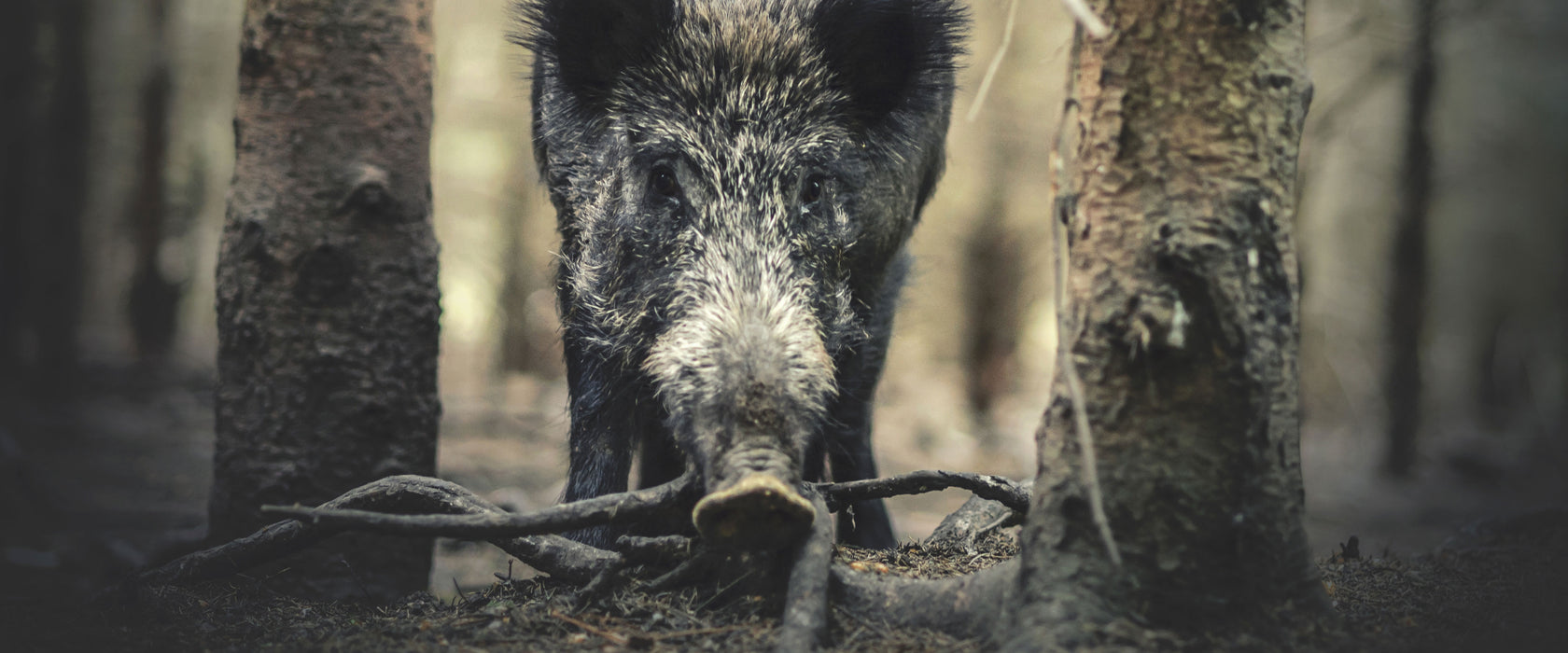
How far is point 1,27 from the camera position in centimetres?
1027

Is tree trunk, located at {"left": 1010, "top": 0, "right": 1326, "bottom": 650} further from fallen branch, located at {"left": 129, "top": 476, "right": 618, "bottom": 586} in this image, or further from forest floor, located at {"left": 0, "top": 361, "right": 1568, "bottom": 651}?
fallen branch, located at {"left": 129, "top": 476, "right": 618, "bottom": 586}

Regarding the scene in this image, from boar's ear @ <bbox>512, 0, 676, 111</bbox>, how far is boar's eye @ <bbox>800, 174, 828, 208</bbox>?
2.77ft

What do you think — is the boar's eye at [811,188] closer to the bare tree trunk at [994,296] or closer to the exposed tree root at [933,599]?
the exposed tree root at [933,599]

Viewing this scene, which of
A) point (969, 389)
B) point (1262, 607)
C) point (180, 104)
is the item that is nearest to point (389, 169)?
point (1262, 607)

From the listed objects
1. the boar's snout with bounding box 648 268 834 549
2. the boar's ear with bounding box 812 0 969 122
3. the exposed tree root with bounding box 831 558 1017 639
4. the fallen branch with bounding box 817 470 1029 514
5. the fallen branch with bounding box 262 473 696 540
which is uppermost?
the boar's ear with bounding box 812 0 969 122

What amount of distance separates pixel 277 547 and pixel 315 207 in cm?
147

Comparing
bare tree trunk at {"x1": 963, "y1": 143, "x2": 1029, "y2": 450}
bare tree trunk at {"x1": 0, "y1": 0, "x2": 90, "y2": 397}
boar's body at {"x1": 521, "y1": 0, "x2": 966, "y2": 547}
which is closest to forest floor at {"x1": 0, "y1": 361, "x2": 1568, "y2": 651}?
boar's body at {"x1": 521, "y1": 0, "x2": 966, "y2": 547}

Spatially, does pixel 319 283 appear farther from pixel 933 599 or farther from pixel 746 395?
pixel 933 599

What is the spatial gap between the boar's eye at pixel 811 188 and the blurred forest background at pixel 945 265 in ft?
5.91

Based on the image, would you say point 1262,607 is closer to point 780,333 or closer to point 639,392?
point 780,333

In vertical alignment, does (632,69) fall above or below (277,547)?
above

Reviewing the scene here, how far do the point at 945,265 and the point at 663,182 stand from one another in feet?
37.3

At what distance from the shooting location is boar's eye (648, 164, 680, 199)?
11.1ft

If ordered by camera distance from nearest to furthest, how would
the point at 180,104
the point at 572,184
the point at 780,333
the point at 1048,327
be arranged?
the point at 780,333 < the point at 572,184 < the point at 180,104 < the point at 1048,327
